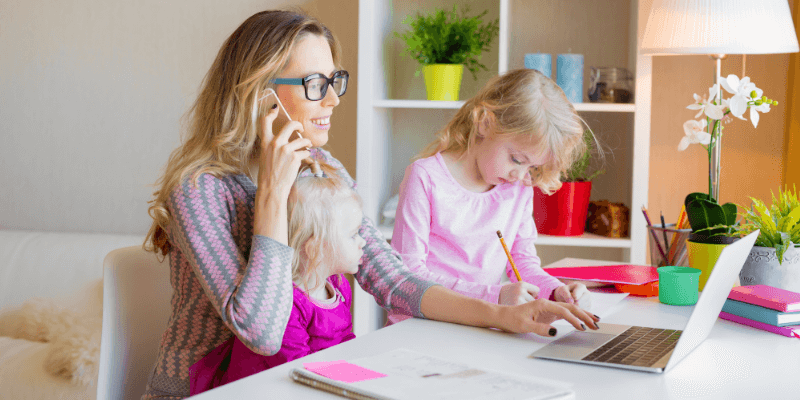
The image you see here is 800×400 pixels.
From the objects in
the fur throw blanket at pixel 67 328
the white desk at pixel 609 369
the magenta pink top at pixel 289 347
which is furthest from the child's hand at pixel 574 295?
the fur throw blanket at pixel 67 328

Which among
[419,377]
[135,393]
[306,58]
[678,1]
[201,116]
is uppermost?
[678,1]

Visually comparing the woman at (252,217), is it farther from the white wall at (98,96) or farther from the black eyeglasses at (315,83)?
the white wall at (98,96)

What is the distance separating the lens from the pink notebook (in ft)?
3.68

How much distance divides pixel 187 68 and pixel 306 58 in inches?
57.1

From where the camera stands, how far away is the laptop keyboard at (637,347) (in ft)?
3.05

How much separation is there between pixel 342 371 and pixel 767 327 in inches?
28.8

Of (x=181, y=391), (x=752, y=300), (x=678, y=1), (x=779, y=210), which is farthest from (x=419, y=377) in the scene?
(x=678, y=1)

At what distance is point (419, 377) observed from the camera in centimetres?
83

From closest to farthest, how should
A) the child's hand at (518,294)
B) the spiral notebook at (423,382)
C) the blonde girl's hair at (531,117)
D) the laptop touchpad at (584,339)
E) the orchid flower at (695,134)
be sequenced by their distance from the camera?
the spiral notebook at (423,382), the laptop touchpad at (584,339), the child's hand at (518,294), the orchid flower at (695,134), the blonde girl's hair at (531,117)

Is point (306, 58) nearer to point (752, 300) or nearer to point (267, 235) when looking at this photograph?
point (267, 235)

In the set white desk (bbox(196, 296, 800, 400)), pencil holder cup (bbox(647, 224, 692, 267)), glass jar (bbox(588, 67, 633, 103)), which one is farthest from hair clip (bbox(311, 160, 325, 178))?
glass jar (bbox(588, 67, 633, 103))

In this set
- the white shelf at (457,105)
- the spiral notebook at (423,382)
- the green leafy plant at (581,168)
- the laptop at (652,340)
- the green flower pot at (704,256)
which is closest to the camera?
the spiral notebook at (423,382)

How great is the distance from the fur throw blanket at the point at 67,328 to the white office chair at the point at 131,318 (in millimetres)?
771

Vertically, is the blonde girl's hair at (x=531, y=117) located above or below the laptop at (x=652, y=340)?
above
